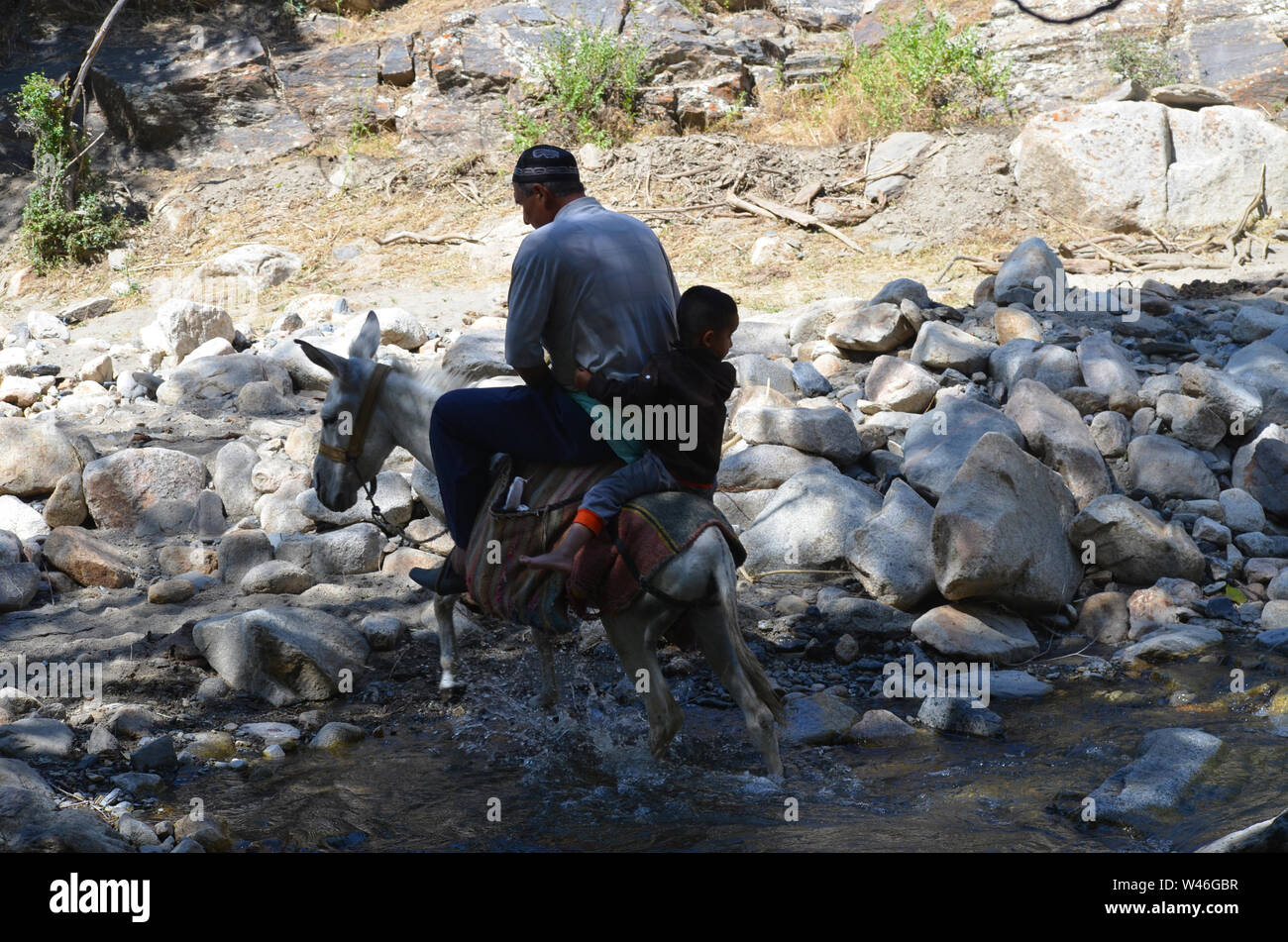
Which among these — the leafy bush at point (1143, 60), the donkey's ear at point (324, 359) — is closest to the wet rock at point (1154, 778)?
the donkey's ear at point (324, 359)

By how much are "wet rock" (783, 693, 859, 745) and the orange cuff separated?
142cm

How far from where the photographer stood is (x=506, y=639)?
234 inches

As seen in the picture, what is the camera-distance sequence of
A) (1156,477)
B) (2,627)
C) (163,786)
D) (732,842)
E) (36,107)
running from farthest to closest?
(36,107) → (1156,477) → (2,627) → (163,786) → (732,842)

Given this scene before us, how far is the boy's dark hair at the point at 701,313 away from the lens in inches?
149

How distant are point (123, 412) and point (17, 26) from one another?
1196 centimetres

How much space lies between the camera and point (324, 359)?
459cm

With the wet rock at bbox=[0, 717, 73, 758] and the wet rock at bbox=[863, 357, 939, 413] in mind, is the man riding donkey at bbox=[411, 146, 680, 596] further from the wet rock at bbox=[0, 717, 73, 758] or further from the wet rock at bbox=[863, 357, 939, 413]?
the wet rock at bbox=[863, 357, 939, 413]

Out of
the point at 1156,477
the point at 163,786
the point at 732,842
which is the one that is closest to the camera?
the point at 732,842

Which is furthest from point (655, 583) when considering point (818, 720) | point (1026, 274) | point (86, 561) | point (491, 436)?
point (1026, 274)

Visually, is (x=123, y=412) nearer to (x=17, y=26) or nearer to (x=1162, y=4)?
(x=17, y=26)

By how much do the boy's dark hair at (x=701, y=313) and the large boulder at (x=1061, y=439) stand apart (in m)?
3.69

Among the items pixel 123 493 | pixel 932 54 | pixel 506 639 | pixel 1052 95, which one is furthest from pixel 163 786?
pixel 1052 95

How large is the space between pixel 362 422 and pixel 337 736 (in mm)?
1364
